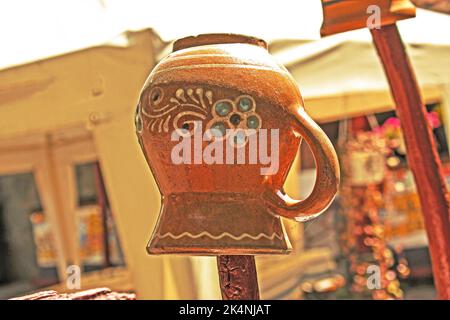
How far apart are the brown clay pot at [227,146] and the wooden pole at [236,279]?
3cm

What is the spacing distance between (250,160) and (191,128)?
6cm

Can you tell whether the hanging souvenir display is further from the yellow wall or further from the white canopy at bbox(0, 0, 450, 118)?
the yellow wall

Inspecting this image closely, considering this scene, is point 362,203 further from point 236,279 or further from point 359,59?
point 236,279

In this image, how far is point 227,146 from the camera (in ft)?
1.99

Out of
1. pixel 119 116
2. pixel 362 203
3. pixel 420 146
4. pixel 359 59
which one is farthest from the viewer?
pixel 362 203

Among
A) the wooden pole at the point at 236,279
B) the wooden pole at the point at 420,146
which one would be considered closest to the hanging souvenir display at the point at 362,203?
the wooden pole at the point at 420,146

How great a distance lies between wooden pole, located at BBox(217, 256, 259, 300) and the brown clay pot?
0.03 meters

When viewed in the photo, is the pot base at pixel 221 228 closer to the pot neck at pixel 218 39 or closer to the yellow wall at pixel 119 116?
the pot neck at pixel 218 39

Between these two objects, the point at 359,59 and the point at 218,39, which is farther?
the point at 359,59

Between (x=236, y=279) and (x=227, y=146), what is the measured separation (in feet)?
0.43

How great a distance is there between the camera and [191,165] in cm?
62

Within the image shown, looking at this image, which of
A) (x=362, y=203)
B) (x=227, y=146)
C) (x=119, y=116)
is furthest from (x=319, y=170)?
(x=362, y=203)

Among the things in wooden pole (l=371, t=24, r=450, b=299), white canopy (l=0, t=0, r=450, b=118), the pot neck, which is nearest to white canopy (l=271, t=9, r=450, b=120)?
white canopy (l=0, t=0, r=450, b=118)
